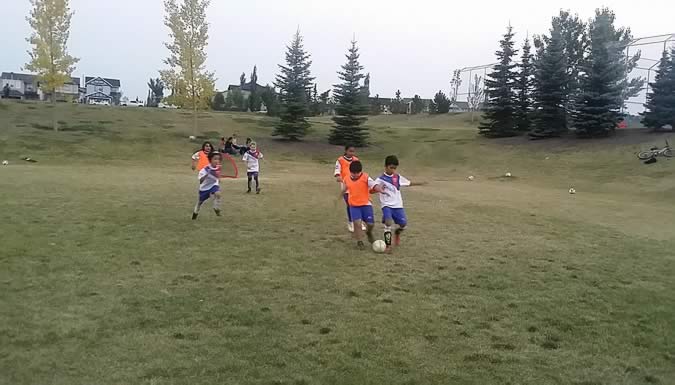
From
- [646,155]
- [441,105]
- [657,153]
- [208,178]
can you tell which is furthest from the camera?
[441,105]

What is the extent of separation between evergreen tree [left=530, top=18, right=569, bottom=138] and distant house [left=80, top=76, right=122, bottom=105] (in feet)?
281

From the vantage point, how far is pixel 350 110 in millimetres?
40531

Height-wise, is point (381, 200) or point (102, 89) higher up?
point (102, 89)

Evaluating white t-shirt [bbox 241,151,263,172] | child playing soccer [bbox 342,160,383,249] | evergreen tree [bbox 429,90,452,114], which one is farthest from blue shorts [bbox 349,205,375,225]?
evergreen tree [bbox 429,90,452,114]

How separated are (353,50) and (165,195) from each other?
99.3ft

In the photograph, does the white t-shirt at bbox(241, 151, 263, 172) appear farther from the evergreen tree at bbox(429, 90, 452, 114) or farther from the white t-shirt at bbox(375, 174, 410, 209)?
the evergreen tree at bbox(429, 90, 452, 114)

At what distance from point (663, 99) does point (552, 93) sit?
22.2 ft

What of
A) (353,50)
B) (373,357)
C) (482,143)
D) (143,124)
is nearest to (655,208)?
(373,357)

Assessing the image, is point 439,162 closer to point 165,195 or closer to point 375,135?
point 375,135

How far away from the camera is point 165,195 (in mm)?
14781

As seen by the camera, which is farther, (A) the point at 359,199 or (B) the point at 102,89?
(B) the point at 102,89

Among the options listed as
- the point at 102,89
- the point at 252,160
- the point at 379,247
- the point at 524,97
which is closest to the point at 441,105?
the point at 524,97

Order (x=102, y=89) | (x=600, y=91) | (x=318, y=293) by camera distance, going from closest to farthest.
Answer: (x=318, y=293) → (x=600, y=91) → (x=102, y=89)

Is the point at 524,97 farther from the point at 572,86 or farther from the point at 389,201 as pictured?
the point at 389,201
